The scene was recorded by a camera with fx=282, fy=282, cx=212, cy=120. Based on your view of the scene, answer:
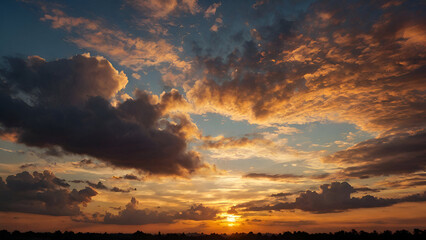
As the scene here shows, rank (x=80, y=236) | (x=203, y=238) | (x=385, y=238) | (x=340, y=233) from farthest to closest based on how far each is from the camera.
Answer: (x=203, y=238) < (x=340, y=233) < (x=80, y=236) < (x=385, y=238)

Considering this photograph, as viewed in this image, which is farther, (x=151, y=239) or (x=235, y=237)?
(x=235, y=237)

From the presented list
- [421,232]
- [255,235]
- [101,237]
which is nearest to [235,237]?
[255,235]

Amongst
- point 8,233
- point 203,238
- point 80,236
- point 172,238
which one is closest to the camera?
point 8,233

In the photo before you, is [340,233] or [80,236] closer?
[80,236]

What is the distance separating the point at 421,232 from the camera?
4852 inches

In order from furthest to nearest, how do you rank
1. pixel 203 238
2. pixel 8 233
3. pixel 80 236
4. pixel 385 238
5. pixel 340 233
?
pixel 203 238
pixel 340 233
pixel 80 236
pixel 385 238
pixel 8 233

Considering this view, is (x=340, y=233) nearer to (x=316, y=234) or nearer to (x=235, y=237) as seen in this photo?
(x=316, y=234)

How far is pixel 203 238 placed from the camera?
7249 inches

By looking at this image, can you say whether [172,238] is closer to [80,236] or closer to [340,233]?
[80,236]

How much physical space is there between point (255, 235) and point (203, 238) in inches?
1371

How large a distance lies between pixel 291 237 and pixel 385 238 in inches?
2206

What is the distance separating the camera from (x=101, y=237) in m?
157

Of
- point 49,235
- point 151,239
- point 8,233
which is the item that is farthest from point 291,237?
point 8,233

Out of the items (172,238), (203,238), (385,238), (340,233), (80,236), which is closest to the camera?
(385,238)
